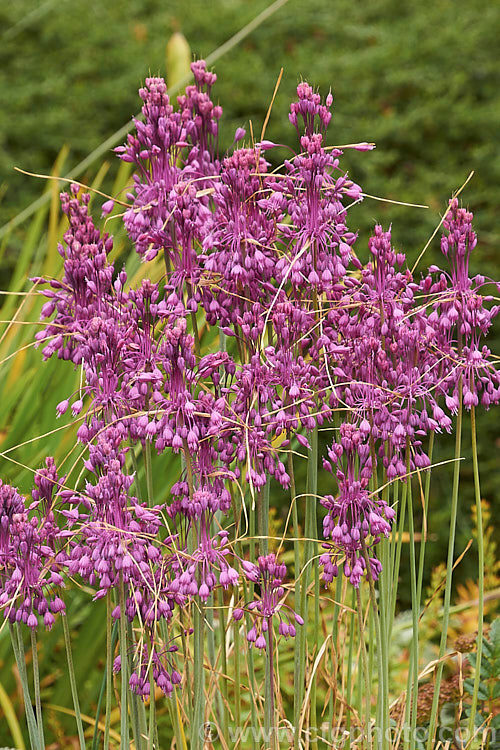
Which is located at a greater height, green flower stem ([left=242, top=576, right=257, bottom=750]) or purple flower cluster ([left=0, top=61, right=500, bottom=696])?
purple flower cluster ([left=0, top=61, right=500, bottom=696])

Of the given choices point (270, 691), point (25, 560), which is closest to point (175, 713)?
point (270, 691)

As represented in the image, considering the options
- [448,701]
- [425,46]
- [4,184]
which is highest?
[425,46]

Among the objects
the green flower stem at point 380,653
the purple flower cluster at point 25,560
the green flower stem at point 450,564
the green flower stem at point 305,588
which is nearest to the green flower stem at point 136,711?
the purple flower cluster at point 25,560

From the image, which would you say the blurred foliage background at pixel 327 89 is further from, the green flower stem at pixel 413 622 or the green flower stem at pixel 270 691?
the green flower stem at pixel 270 691

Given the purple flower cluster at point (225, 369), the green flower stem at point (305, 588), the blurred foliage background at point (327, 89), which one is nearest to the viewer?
the purple flower cluster at point (225, 369)

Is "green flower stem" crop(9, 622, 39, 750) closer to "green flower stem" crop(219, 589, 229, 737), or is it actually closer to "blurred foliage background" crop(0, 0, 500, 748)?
"green flower stem" crop(219, 589, 229, 737)

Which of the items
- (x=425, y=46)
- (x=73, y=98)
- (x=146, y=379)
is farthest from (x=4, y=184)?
(x=146, y=379)

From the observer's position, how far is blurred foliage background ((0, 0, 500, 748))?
503 centimetres

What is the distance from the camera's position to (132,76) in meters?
→ 5.62

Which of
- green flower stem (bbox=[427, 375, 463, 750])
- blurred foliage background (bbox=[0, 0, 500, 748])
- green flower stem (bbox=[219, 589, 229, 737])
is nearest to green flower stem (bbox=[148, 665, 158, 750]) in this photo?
green flower stem (bbox=[219, 589, 229, 737])

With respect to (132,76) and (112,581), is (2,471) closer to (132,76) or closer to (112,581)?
(112,581)

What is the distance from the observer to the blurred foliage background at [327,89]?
5027 mm

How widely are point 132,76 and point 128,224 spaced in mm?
4348

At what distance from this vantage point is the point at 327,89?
17.9 feet
